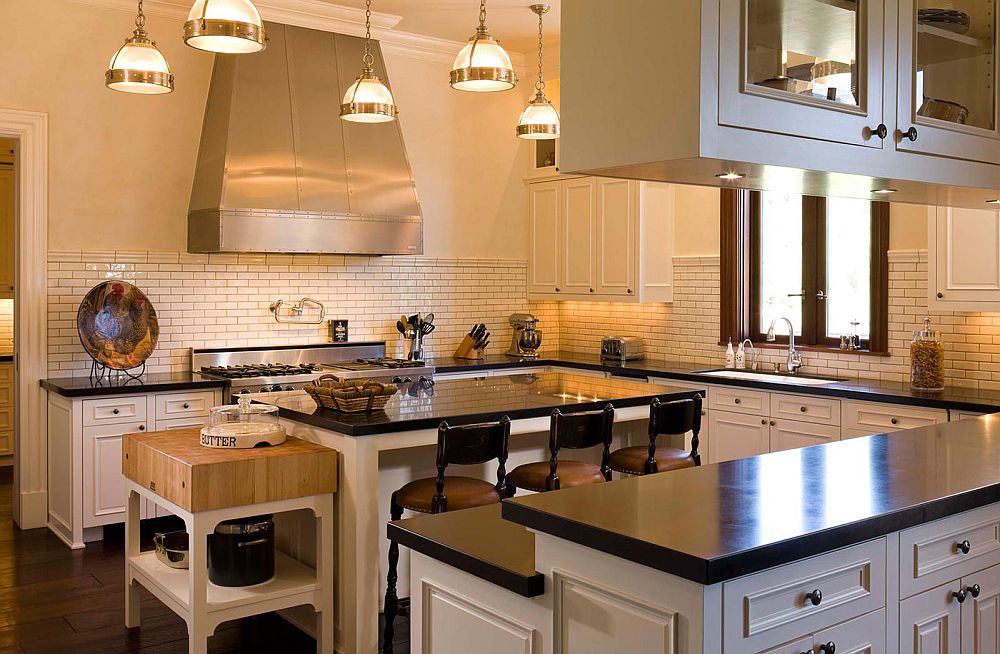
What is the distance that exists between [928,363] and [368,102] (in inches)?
136

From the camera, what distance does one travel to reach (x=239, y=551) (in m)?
3.83

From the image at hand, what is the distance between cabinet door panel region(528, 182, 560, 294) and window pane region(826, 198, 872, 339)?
2435 millimetres

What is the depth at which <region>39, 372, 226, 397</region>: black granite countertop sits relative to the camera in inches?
222

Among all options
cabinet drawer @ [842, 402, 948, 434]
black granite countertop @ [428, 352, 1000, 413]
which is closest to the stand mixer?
black granite countertop @ [428, 352, 1000, 413]

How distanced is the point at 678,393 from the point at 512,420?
0.98 metres

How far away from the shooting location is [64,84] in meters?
6.17

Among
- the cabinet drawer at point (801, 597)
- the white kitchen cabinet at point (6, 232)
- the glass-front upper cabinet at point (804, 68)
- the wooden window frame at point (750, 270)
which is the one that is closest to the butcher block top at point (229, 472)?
the cabinet drawer at point (801, 597)

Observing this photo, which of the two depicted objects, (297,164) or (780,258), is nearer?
(297,164)

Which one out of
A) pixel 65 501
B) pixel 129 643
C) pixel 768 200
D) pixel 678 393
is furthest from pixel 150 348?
pixel 768 200

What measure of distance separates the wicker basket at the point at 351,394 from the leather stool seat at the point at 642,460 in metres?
1.20

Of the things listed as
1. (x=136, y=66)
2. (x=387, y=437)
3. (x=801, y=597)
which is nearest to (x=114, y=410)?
(x=136, y=66)

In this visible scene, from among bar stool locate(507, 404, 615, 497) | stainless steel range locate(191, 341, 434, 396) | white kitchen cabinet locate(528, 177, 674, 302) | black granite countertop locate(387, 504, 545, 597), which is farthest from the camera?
white kitchen cabinet locate(528, 177, 674, 302)

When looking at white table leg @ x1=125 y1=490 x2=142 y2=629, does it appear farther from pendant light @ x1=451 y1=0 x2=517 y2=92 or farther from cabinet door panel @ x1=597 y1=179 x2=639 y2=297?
cabinet door panel @ x1=597 y1=179 x2=639 y2=297

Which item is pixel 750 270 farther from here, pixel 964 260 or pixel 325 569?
pixel 325 569
